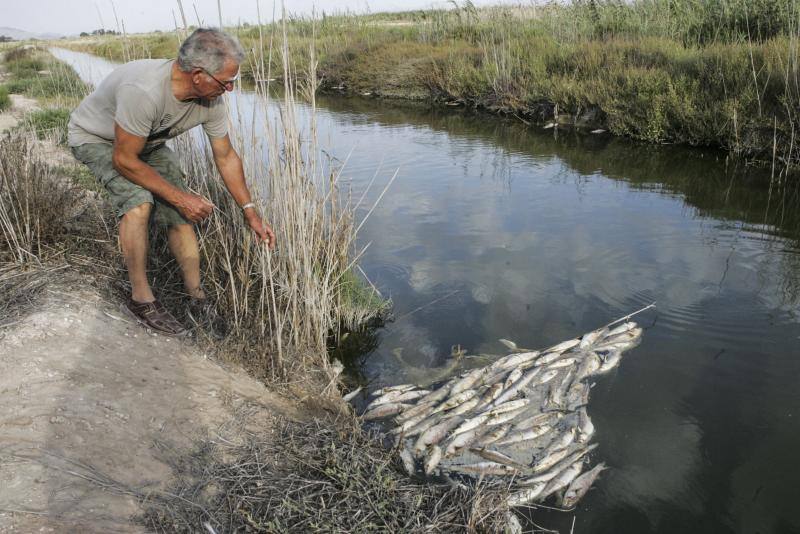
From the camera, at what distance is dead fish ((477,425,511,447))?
362 centimetres

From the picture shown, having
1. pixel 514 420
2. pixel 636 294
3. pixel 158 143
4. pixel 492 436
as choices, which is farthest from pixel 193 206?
pixel 636 294

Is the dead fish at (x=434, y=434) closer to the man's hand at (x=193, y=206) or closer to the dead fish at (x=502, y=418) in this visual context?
the dead fish at (x=502, y=418)

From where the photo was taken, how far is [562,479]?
3379 millimetres

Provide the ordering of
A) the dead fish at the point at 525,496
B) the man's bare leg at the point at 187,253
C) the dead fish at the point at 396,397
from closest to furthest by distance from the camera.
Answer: the dead fish at the point at 525,496, the dead fish at the point at 396,397, the man's bare leg at the point at 187,253

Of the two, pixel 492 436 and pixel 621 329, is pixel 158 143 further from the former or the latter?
pixel 621 329

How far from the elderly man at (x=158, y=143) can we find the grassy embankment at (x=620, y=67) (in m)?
1.76

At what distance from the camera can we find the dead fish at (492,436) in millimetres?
3615

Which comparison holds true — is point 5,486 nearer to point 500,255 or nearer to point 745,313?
point 500,255

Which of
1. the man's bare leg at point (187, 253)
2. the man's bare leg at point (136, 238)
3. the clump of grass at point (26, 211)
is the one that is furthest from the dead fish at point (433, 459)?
the clump of grass at point (26, 211)

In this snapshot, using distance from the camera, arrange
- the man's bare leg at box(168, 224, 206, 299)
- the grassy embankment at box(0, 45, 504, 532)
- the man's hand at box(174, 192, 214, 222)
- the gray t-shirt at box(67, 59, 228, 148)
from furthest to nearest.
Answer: the man's bare leg at box(168, 224, 206, 299) < the man's hand at box(174, 192, 214, 222) < the gray t-shirt at box(67, 59, 228, 148) < the grassy embankment at box(0, 45, 504, 532)

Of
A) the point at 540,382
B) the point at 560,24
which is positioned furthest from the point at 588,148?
the point at 540,382

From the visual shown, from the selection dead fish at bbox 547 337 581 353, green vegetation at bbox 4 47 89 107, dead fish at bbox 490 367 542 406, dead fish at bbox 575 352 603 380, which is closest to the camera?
dead fish at bbox 490 367 542 406

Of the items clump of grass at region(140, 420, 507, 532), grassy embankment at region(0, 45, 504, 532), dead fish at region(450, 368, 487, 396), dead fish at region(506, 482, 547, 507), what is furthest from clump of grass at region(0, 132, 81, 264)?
dead fish at region(506, 482, 547, 507)

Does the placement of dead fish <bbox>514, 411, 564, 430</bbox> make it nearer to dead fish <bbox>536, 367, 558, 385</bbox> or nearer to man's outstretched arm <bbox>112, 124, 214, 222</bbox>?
dead fish <bbox>536, 367, 558, 385</bbox>
